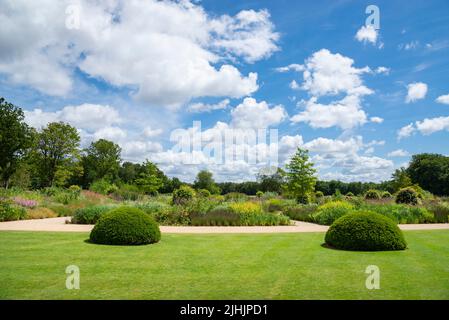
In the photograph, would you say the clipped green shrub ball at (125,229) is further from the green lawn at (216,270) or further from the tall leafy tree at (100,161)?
the tall leafy tree at (100,161)

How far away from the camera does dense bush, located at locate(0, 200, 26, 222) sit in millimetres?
16844

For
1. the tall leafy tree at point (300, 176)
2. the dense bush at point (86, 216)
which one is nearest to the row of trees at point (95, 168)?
the tall leafy tree at point (300, 176)

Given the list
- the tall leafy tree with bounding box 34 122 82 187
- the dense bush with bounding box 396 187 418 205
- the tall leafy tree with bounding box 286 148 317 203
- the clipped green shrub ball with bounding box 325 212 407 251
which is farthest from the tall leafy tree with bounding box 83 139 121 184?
the clipped green shrub ball with bounding box 325 212 407 251

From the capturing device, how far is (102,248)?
9133 mm

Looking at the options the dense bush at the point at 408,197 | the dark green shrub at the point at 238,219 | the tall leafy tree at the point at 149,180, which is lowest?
the dark green shrub at the point at 238,219

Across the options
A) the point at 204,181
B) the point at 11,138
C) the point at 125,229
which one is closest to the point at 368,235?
the point at 125,229

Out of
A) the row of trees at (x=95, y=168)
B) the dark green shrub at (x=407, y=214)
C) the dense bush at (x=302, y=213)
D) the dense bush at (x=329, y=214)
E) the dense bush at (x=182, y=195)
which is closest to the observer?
the dense bush at (x=329, y=214)

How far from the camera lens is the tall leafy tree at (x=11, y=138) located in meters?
33.6

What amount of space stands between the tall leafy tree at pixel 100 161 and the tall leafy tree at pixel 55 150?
12796 millimetres

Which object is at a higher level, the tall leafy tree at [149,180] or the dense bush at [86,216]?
the tall leafy tree at [149,180]

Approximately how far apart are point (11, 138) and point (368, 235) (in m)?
34.7
